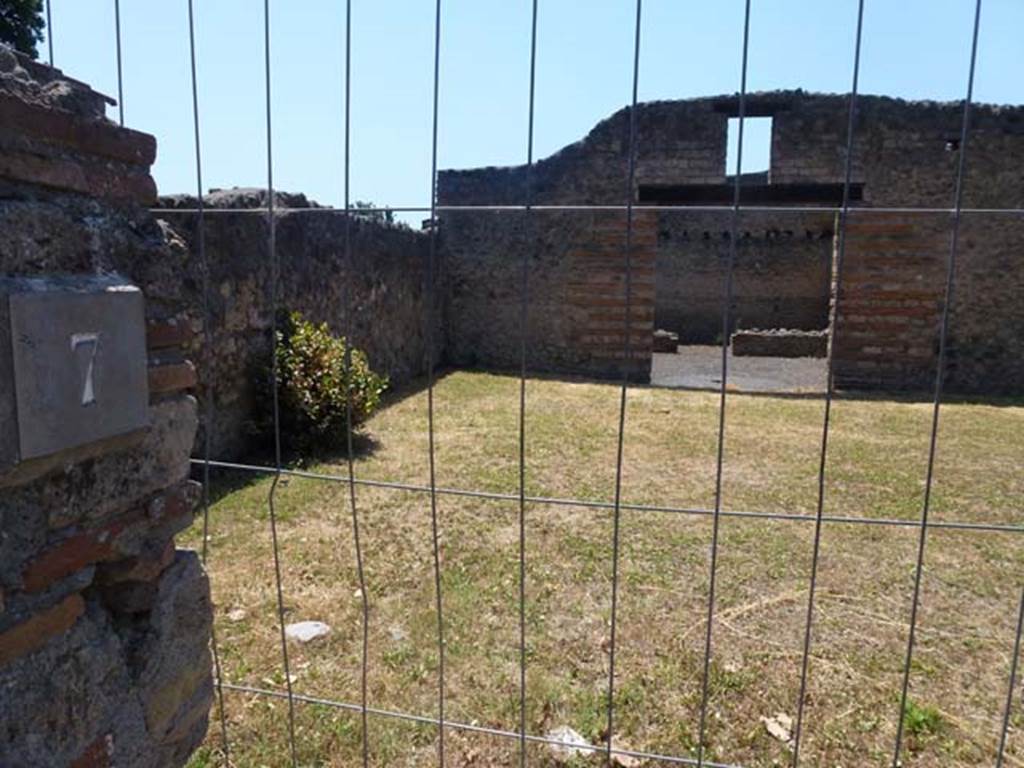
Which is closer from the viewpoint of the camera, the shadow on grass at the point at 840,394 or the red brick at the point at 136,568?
the red brick at the point at 136,568

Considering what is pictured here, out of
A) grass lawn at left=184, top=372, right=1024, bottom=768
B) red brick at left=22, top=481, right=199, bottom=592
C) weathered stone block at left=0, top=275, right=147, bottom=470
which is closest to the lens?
weathered stone block at left=0, top=275, right=147, bottom=470

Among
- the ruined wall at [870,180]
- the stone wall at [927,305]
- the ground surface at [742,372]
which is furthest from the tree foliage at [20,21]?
the stone wall at [927,305]

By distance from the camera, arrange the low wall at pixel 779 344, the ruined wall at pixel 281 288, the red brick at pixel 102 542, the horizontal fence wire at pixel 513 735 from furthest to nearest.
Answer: the low wall at pixel 779 344, the ruined wall at pixel 281 288, the horizontal fence wire at pixel 513 735, the red brick at pixel 102 542

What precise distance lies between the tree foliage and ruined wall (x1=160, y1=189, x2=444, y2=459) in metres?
7.95

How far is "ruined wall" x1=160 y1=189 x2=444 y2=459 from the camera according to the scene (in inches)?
165

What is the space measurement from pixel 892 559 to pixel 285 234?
456 cm

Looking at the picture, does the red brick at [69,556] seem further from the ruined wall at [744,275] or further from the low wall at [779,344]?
the ruined wall at [744,275]

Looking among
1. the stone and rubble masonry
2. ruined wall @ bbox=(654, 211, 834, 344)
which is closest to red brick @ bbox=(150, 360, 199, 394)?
the stone and rubble masonry

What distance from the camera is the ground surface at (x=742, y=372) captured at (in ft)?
27.5

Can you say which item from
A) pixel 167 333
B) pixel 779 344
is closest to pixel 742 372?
pixel 779 344

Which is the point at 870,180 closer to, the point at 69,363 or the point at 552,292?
the point at 552,292

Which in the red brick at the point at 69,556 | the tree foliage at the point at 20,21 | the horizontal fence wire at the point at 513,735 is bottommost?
the horizontal fence wire at the point at 513,735

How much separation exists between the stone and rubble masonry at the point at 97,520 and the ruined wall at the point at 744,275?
1455 centimetres

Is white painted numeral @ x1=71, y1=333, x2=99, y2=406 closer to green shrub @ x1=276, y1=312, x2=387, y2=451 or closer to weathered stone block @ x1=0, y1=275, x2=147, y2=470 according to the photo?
weathered stone block @ x1=0, y1=275, x2=147, y2=470
